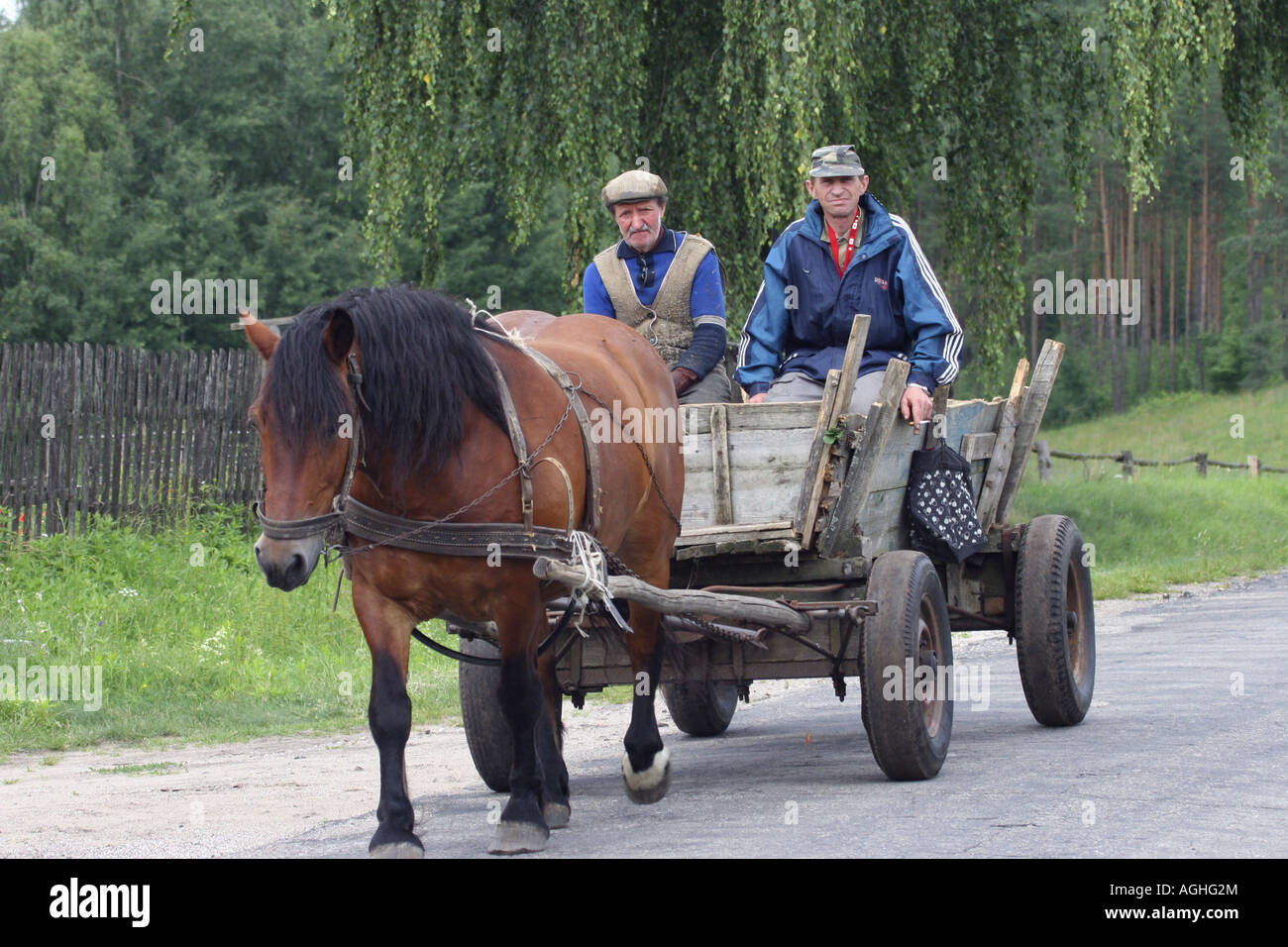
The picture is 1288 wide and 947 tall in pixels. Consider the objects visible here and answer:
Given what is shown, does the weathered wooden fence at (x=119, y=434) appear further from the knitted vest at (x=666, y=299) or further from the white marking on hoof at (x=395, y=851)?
the white marking on hoof at (x=395, y=851)

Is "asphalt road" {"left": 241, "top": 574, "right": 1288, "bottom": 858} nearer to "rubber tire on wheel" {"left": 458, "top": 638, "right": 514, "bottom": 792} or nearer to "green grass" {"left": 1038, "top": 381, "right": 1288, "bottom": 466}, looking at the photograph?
"rubber tire on wheel" {"left": 458, "top": 638, "right": 514, "bottom": 792}

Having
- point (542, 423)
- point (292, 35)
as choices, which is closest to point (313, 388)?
point (542, 423)

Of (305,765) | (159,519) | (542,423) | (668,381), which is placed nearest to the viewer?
(542,423)

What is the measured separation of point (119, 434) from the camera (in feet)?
39.6

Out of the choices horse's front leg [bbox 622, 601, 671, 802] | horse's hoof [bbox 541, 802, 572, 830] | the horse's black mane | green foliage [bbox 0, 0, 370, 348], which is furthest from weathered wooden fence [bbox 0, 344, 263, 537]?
green foliage [bbox 0, 0, 370, 348]

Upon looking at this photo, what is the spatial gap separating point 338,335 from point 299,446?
1.25 feet

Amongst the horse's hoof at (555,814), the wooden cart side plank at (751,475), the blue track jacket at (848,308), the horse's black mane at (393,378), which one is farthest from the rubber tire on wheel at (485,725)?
the blue track jacket at (848,308)

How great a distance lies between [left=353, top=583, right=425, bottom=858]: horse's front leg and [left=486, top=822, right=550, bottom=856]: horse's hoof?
0.27 meters

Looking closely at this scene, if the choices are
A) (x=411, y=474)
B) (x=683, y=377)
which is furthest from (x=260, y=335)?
(x=683, y=377)

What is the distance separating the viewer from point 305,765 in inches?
272

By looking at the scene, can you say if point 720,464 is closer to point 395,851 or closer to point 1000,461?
point 1000,461

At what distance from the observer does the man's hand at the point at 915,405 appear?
604cm
